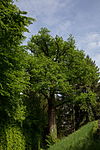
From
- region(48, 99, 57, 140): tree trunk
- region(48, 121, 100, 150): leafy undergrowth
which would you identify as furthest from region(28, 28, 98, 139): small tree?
region(48, 121, 100, 150): leafy undergrowth

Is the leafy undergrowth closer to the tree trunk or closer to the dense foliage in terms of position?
the dense foliage

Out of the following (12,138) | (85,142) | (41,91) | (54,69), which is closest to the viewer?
(85,142)

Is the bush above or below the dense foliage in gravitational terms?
below

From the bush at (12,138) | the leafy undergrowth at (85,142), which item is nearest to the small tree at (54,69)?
the bush at (12,138)

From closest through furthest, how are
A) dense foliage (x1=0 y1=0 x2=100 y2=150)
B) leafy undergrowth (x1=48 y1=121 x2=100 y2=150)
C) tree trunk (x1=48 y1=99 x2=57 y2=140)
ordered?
1. leafy undergrowth (x1=48 y1=121 x2=100 y2=150)
2. dense foliage (x1=0 y1=0 x2=100 y2=150)
3. tree trunk (x1=48 y1=99 x2=57 y2=140)

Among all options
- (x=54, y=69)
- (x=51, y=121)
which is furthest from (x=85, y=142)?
(x=51, y=121)

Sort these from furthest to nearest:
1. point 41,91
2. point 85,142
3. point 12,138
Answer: point 41,91 → point 12,138 → point 85,142

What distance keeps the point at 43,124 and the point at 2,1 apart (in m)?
16.0

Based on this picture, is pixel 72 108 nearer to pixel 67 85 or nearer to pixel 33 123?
pixel 67 85

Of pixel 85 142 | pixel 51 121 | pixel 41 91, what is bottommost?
pixel 85 142

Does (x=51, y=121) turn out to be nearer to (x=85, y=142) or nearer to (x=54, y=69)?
(x=54, y=69)

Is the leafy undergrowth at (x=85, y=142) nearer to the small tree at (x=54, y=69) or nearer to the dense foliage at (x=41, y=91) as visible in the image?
the dense foliage at (x=41, y=91)

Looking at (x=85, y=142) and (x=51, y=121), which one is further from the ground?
(x=51, y=121)

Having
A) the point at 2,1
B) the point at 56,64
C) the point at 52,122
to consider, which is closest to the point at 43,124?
the point at 52,122
